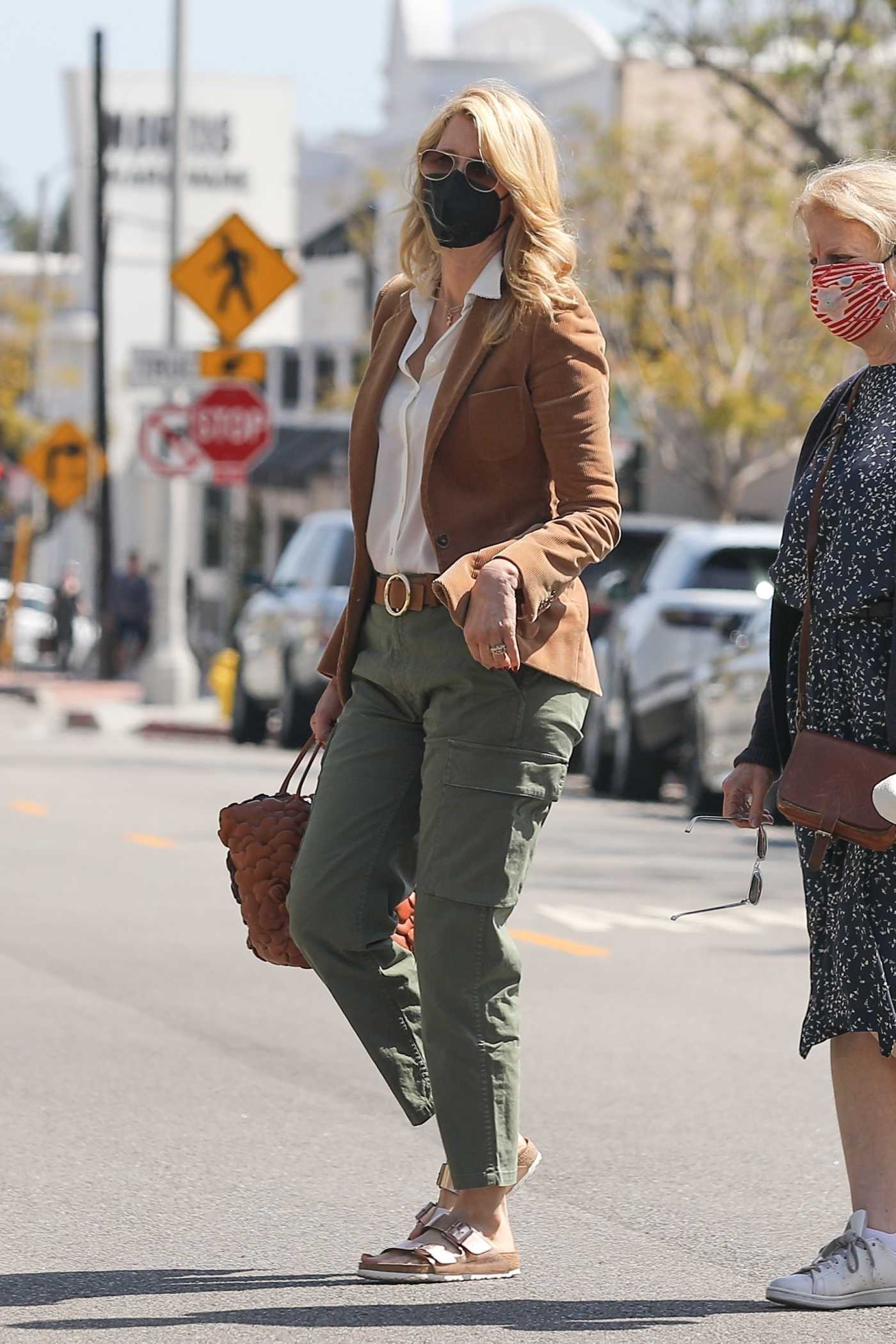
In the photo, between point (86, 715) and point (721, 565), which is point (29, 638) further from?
point (721, 565)

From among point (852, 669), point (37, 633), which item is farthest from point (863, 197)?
point (37, 633)

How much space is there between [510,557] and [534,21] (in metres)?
49.6

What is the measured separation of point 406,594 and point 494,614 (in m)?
0.35

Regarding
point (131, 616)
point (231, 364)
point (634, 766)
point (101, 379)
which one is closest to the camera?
point (634, 766)

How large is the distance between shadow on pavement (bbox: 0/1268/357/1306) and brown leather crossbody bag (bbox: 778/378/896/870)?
120 centimetres

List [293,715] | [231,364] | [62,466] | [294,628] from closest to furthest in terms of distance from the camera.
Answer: [294,628] < [293,715] < [231,364] < [62,466]

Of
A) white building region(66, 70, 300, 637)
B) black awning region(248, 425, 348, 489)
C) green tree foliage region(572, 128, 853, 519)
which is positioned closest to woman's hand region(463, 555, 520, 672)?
green tree foliage region(572, 128, 853, 519)

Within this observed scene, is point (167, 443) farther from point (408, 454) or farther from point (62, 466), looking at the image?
point (408, 454)

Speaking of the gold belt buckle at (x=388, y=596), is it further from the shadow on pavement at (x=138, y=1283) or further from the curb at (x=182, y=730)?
the curb at (x=182, y=730)

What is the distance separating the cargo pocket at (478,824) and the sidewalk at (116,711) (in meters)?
19.0

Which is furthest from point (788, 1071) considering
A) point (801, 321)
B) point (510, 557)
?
point (801, 321)

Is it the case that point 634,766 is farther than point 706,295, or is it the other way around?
point 706,295

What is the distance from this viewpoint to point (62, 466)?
36.3 m

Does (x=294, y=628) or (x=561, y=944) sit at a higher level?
(x=561, y=944)
